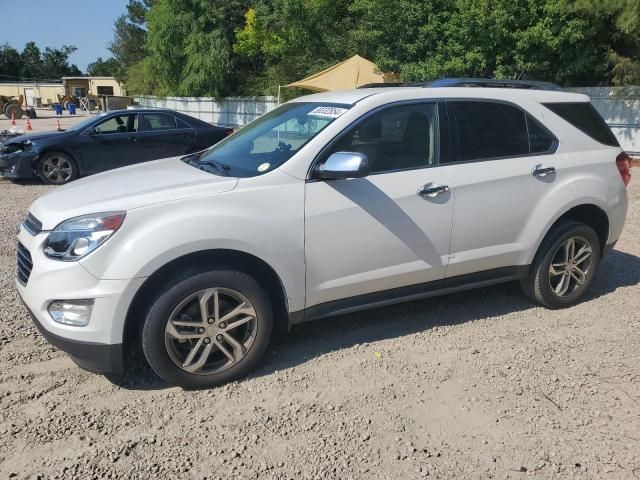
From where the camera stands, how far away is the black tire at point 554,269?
4.43m

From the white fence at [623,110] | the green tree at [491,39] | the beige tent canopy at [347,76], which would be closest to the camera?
the white fence at [623,110]

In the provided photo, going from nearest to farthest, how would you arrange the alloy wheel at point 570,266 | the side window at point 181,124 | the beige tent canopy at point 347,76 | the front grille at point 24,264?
1. the front grille at point 24,264
2. the alloy wheel at point 570,266
3. the side window at point 181,124
4. the beige tent canopy at point 347,76

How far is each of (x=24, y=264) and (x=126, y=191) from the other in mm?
780

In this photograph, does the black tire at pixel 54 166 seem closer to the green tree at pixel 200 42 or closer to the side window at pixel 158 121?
the side window at pixel 158 121

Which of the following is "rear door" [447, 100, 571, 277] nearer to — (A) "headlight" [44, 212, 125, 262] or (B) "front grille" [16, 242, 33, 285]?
(A) "headlight" [44, 212, 125, 262]

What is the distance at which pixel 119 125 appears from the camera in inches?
417

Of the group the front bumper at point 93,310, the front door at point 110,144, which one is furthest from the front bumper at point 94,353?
the front door at point 110,144

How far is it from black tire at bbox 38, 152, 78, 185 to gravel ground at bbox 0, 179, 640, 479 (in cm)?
653

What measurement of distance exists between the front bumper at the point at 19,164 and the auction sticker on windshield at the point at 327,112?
806 cm

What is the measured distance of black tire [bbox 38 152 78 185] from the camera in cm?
1012

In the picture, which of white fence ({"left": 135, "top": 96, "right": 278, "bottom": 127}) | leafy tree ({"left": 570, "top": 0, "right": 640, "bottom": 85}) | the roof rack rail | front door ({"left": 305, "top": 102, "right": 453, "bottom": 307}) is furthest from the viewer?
white fence ({"left": 135, "top": 96, "right": 278, "bottom": 127})

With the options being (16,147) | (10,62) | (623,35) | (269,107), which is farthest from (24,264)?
(10,62)

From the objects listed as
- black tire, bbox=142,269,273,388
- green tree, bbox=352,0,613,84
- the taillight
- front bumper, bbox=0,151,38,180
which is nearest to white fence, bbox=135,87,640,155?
green tree, bbox=352,0,613,84

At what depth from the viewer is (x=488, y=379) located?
3.51 m
